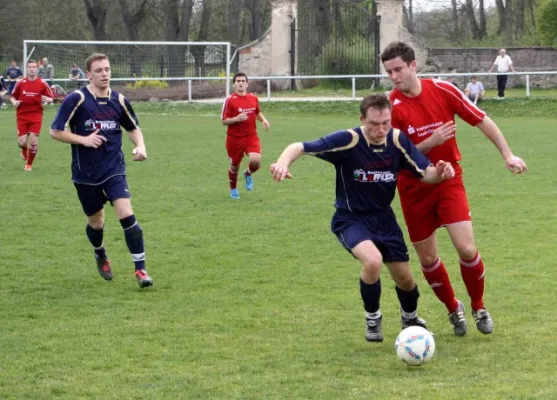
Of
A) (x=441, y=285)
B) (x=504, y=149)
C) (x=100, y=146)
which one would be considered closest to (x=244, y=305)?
(x=441, y=285)

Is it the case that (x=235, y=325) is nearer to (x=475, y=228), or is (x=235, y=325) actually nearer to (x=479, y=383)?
(x=479, y=383)

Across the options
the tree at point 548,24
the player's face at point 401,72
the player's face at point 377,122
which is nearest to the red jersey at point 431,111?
the player's face at point 401,72

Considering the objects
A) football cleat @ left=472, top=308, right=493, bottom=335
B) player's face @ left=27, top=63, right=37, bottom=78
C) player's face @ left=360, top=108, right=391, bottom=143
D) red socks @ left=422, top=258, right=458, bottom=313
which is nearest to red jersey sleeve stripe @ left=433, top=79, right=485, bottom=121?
player's face @ left=360, top=108, right=391, bottom=143

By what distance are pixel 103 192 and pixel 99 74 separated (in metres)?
0.96

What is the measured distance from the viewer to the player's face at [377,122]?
5.73 m

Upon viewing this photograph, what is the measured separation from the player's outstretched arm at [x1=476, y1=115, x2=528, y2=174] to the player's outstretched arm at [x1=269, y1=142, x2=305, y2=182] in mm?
1281

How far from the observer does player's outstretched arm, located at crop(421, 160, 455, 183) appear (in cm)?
574

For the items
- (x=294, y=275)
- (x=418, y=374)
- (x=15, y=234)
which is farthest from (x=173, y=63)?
(x=418, y=374)

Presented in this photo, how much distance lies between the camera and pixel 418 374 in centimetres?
530

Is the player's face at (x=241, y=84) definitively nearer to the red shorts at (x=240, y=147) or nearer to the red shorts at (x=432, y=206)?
the red shorts at (x=240, y=147)

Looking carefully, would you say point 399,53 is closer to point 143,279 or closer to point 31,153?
point 143,279

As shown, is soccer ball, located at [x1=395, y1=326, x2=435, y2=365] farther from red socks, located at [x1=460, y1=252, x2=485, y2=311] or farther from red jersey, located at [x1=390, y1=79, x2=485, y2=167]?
red jersey, located at [x1=390, y1=79, x2=485, y2=167]

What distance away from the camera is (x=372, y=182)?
19.5ft

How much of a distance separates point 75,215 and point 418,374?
7267 millimetres
